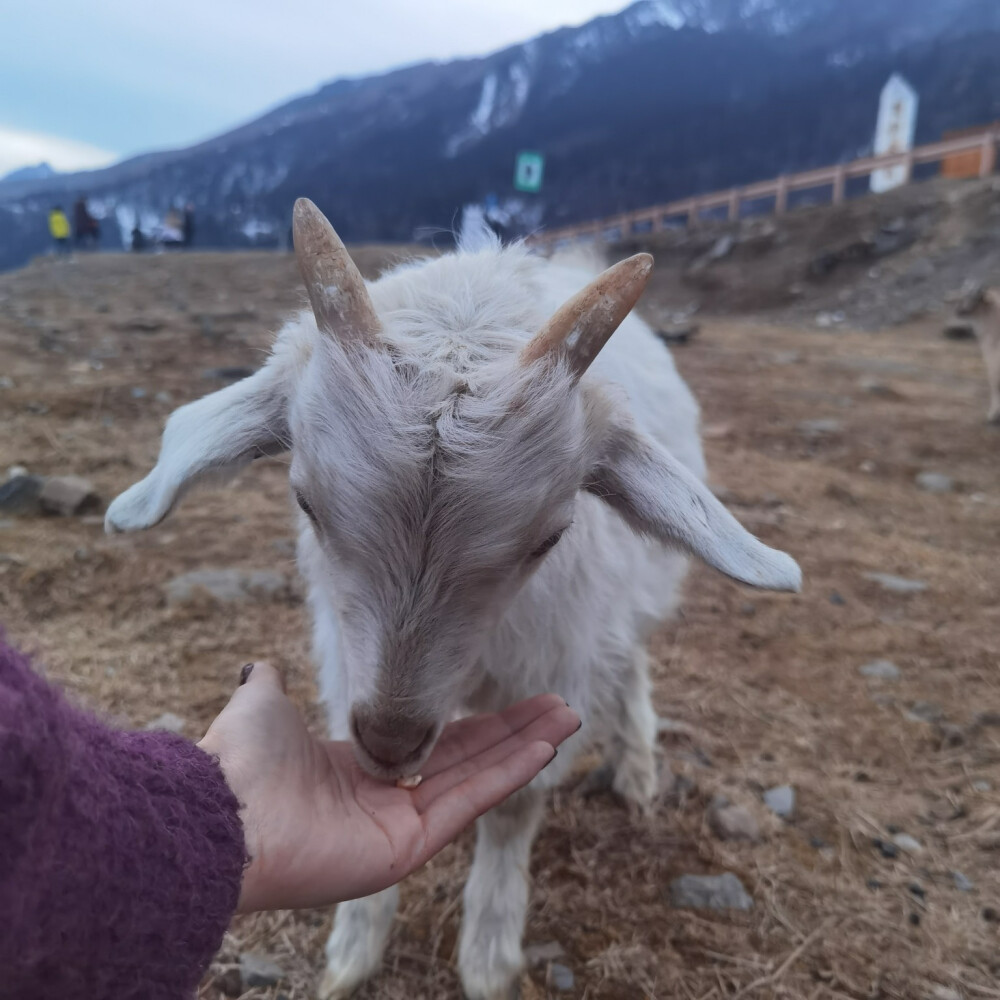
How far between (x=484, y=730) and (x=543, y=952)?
676 millimetres

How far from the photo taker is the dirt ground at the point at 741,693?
1.84 meters

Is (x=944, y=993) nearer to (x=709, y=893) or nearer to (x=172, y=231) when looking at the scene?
(x=709, y=893)

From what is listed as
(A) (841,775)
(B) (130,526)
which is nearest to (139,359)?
(B) (130,526)

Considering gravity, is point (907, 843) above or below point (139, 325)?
below

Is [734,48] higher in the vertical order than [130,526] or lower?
higher

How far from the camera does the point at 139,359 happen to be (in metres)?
6.48

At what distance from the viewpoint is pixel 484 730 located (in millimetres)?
1679

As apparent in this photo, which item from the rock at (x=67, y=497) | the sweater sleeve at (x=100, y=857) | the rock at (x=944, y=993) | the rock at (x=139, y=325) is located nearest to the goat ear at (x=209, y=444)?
the sweater sleeve at (x=100, y=857)

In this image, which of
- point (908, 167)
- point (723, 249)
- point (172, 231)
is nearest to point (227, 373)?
point (723, 249)

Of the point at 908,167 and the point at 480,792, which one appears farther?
the point at 908,167

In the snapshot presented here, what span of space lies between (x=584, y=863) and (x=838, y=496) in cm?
335

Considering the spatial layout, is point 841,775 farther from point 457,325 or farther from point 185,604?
point 185,604

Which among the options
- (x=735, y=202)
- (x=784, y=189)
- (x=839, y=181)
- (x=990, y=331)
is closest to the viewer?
(x=990, y=331)

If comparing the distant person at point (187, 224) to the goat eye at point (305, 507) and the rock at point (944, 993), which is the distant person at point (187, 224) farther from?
the rock at point (944, 993)
